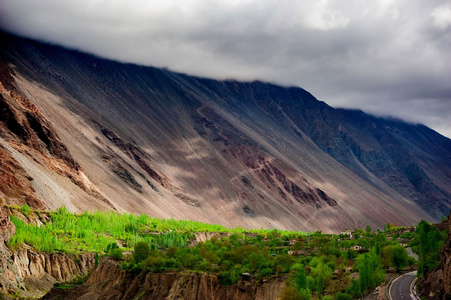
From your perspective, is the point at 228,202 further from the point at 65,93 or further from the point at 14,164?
the point at 14,164

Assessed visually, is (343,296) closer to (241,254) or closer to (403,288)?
(403,288)

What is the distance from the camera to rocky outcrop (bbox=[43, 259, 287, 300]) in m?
64.5

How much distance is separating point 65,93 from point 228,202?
62548 mm

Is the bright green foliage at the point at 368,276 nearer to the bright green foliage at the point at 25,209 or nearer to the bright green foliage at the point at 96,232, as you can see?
the bright green foliage at the point at 96,232

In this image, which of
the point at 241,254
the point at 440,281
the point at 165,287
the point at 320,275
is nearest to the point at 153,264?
the point at 165,287

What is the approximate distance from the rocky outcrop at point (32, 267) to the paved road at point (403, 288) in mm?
45045

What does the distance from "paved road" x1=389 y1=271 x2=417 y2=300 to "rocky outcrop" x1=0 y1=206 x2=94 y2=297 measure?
45045mm

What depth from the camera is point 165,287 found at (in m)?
69.0

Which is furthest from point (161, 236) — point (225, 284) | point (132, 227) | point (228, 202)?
point (228, 202)

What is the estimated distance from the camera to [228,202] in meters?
200

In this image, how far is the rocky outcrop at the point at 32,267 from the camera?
77750mm

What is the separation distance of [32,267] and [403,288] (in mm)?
52938

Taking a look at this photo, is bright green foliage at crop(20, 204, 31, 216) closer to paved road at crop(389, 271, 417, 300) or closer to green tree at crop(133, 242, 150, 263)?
green tree at crop(133, 242, 150, 263)

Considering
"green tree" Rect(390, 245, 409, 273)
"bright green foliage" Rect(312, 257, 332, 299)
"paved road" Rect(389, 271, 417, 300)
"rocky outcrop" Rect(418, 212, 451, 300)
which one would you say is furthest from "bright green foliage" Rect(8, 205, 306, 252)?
"rocky outcrop" Rect(418, 212, 451, 300)
